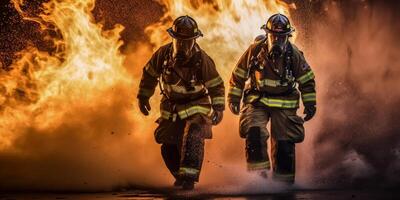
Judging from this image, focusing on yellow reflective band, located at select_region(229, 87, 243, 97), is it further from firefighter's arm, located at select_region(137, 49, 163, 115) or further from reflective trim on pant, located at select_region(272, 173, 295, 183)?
reflective trim on pant, located at select_region(272, 173, 295, 183)

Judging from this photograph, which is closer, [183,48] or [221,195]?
[221,195]

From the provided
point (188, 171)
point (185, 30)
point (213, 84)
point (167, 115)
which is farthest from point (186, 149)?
point (185, 30)

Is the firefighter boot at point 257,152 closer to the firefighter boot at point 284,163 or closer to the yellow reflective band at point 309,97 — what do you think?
the firefighter boot at point 284,163

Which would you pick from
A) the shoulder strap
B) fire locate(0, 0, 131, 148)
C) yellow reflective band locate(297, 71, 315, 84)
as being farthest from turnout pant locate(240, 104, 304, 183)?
fire locate(0, 0, 131, 148)

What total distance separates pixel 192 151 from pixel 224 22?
3194mm

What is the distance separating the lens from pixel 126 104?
15.3m

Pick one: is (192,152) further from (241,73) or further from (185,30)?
(185,30)

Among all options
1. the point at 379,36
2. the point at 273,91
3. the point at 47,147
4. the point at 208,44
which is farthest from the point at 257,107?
the point at 379,36

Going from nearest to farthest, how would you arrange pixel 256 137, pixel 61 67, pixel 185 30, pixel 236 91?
pixel 185 30 → pixel 256 137 → pixel 236 91 → pixel 61 67

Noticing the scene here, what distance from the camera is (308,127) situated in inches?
625

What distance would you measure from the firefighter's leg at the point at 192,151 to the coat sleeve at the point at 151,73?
885mm

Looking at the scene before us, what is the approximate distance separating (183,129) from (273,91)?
136 centimetres

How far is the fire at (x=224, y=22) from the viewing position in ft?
49.3

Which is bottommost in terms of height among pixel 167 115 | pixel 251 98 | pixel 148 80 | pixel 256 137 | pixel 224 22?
pixel 256 137
